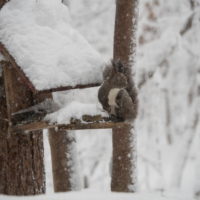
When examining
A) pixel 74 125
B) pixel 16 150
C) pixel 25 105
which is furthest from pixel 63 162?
pixel 74 125

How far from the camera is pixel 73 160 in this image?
4.38 meters

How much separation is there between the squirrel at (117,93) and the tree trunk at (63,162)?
129 cm

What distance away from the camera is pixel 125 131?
401 centimetres

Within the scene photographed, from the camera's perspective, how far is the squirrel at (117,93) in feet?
10.1

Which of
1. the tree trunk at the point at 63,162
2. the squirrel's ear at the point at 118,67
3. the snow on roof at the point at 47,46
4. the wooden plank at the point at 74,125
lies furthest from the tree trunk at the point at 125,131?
the wooden plank at the point at 74,125

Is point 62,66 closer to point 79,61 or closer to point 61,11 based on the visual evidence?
point 79,61

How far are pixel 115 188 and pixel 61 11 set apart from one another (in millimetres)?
1698

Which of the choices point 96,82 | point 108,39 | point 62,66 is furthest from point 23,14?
point 108,39

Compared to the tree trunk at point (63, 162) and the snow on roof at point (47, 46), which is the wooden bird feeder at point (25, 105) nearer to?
the snow on roof at point (47, 46)

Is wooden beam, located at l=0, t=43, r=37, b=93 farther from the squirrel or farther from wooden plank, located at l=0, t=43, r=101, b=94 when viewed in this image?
the squirrel

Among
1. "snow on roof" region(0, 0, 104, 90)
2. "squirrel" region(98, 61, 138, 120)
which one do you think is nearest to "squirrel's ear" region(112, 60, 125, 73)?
"squirrel" region(98, 61, 138, 120)

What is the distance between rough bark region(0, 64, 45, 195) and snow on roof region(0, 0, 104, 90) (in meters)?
0.29

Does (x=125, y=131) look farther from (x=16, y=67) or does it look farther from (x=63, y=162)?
(x=16, y=67)

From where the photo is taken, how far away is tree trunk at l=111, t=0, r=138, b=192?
397cm
